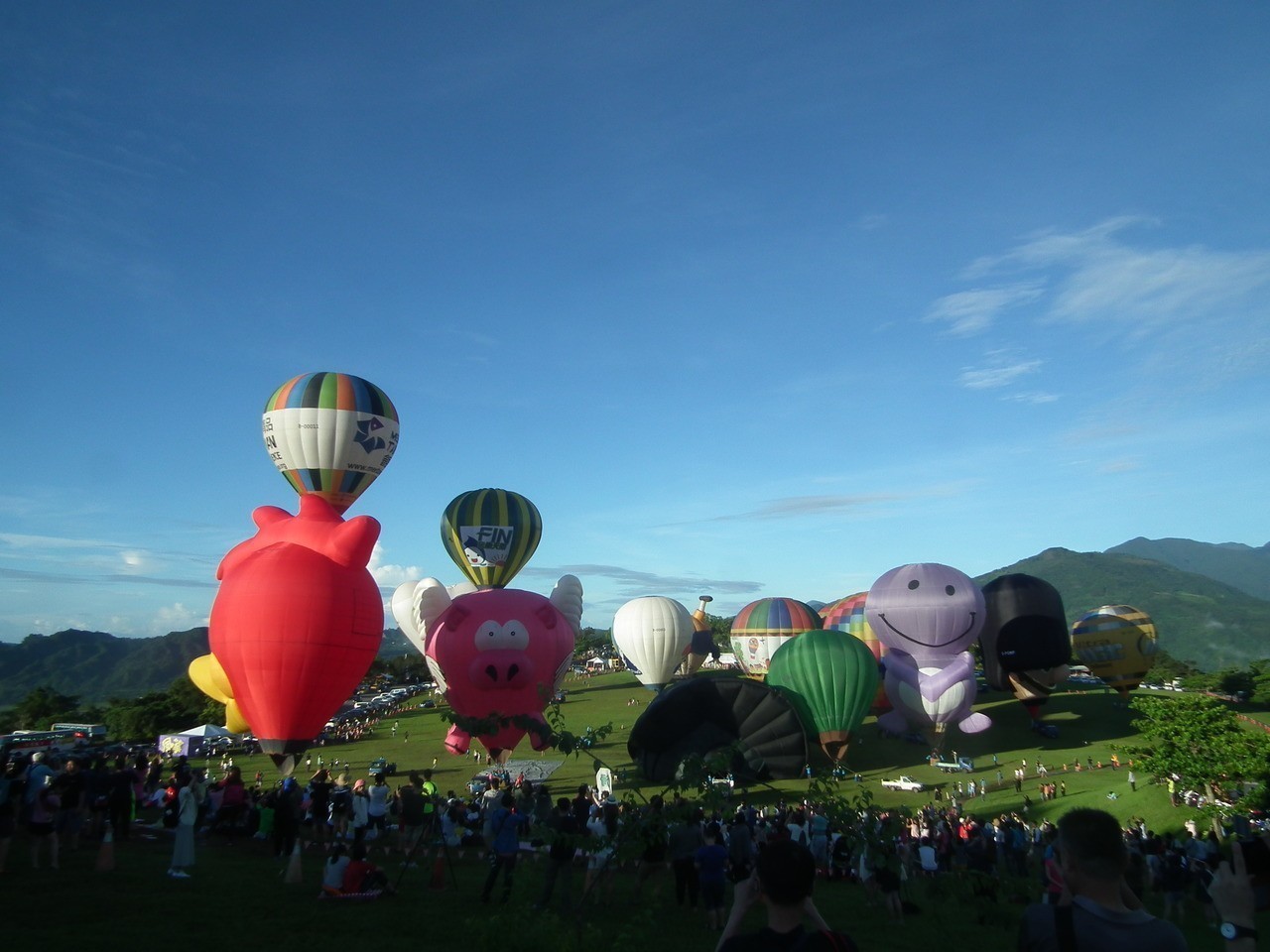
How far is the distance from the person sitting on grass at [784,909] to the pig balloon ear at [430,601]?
24030mm

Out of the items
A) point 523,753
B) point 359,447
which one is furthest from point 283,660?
point 523,753

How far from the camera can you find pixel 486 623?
23219 millimetres

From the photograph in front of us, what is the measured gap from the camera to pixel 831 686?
2512 cm

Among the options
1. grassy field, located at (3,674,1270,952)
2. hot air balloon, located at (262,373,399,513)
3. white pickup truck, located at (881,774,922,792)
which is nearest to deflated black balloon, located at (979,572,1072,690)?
white pickup truck, located at (881,774,922,792)

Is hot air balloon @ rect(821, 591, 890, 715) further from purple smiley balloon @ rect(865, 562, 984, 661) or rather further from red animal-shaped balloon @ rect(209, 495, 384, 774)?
red animal-shaped balloon @ rect(209, 495, 384, 774)

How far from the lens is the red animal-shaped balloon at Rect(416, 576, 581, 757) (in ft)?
74.8

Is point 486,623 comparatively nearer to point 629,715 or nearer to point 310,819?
point 310,819

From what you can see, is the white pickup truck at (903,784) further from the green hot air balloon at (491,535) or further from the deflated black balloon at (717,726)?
the green hot air balloon at (491,535)

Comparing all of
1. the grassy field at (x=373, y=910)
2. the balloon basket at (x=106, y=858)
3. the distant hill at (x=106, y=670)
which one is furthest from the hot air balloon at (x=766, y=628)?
the distant hill at (x=106, y=670)

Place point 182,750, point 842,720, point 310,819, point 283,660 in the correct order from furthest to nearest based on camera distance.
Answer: point 182,750
point 842,720
point 283,660
point 310,819

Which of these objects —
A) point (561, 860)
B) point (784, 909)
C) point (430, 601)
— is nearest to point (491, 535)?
point (430, 601)

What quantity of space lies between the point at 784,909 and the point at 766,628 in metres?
36.0

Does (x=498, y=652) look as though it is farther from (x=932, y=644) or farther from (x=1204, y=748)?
(x=1204, y=748)

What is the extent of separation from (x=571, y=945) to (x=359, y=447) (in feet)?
60.8
